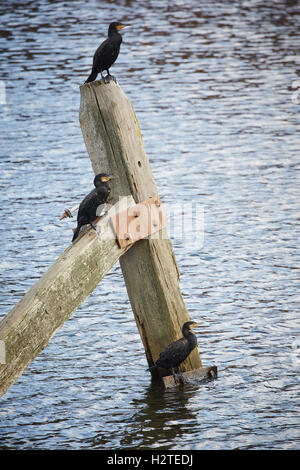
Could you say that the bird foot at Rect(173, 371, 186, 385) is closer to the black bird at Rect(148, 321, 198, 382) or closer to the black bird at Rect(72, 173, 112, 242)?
the black bird at Rect(148, 321, 198, 382)

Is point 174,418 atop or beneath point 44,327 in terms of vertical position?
beneath

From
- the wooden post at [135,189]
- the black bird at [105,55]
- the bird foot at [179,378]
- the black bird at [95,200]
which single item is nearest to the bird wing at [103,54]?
the black bird at [105,55]

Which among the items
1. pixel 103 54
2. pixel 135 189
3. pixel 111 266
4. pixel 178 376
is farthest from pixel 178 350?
pixel 103 54

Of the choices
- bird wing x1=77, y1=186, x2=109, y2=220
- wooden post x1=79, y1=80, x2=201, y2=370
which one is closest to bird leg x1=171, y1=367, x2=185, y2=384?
wooden post x1=79, y1=80, x2=201, y2=370

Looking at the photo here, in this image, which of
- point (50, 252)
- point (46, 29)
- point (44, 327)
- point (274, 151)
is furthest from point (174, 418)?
point (46, 29)

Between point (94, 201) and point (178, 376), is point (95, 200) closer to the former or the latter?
point (94, 201)

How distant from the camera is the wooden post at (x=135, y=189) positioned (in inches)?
231

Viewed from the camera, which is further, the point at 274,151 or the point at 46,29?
the point at 46,29

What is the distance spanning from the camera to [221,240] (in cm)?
1109

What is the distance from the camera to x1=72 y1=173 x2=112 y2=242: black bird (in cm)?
585

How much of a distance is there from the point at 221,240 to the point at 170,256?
15.7ft

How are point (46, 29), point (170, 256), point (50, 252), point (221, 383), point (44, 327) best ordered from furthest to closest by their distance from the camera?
1. point (46, 29)
2. point (50, 252)
3. point (221, 383)
4. point (170, 256)
5. point (44, 327)

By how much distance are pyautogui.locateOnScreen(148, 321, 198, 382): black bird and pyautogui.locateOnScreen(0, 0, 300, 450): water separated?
0.45 metres

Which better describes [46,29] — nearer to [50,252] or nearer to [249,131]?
[249,131]
